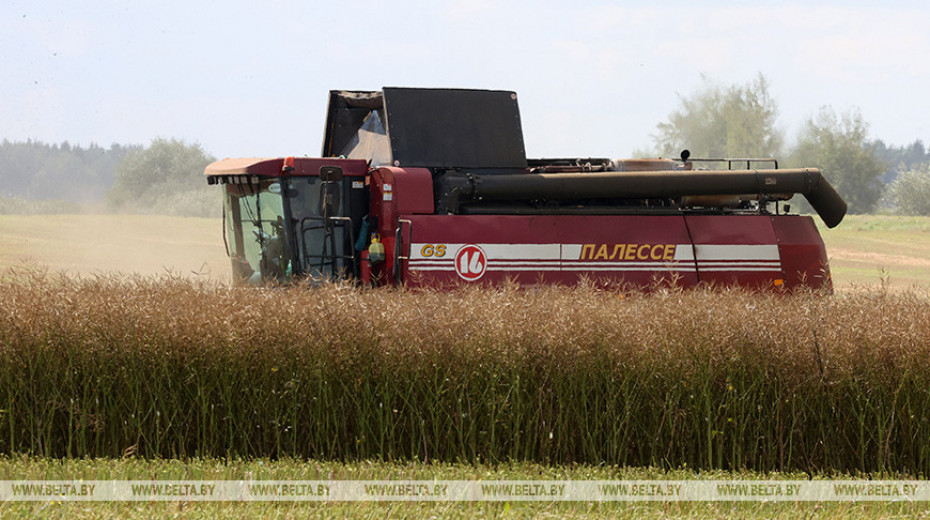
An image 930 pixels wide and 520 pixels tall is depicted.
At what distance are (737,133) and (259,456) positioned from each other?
60.4 meters

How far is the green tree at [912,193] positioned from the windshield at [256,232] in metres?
66.1

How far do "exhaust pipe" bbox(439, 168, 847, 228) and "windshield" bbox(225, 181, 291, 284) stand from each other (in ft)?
5.59

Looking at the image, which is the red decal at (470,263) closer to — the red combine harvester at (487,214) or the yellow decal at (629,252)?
the red combine harvester at (487,214)

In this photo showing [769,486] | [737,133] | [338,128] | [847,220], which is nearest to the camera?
[769,486]

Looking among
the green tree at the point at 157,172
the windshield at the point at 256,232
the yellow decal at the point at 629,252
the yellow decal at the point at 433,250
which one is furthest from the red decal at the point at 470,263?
the green tree at the point at 157,172

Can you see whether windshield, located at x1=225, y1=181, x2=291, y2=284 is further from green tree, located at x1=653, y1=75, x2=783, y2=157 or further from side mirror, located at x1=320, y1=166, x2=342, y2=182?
green tree, located at x1=653, y1=75, x2=783, y2=157

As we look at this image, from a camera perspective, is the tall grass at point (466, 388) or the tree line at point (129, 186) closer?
the tall grass at point (466, 388)

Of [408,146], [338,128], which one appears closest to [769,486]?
[408,146]

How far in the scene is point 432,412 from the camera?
6574 mm

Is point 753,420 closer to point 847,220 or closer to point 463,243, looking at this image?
point 463,243

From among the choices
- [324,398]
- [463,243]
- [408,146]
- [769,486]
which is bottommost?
[769,486]

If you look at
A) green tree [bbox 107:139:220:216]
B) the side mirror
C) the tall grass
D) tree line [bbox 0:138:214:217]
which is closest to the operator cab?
the side mirror

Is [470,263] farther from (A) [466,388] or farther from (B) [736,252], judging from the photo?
(A) [466,388]

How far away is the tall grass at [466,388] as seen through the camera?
6629 mm
